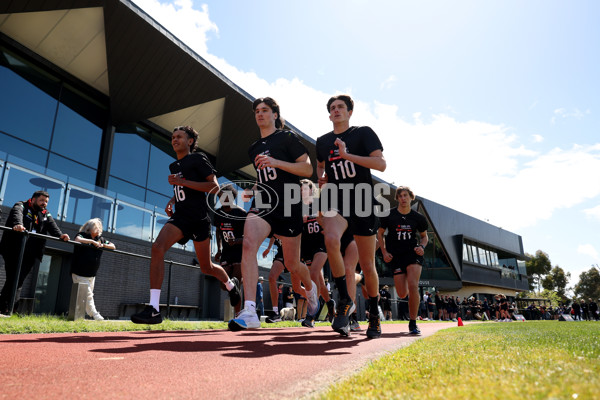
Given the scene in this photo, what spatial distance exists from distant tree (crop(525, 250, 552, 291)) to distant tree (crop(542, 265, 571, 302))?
1801mm

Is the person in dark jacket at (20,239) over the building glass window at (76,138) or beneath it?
beneath

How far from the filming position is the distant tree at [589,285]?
2911 inches

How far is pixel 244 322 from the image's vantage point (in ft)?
11.3

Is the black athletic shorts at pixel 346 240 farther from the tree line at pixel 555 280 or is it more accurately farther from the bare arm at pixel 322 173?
the tree line at pixel 555 280

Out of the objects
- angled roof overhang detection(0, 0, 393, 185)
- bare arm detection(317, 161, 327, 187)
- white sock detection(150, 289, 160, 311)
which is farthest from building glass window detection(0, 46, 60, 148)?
bare arm detection(317, 161, 327, 187)

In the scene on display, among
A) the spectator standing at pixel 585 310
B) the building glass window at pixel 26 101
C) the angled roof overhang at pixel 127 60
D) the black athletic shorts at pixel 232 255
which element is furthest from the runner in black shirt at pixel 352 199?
the spectator standing at pixel 585 310

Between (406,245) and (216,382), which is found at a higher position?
(406,245)

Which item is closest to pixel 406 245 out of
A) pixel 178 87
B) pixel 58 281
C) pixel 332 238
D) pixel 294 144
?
pixel 332 238

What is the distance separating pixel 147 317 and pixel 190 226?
1132 mm

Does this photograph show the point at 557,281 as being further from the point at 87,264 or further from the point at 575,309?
the point at 87,264

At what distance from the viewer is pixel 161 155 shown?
18.9 metres

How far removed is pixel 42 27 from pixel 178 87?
16.1 ft

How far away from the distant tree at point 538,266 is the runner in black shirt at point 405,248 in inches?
2990

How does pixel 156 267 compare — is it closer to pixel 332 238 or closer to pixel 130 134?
pixel 332 238
